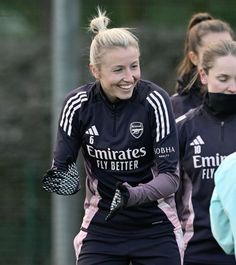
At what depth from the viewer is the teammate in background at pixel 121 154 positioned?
209 inches

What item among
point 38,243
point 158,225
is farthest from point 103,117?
point 38,243

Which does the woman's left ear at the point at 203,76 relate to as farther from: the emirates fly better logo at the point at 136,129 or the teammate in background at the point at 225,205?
the teammate in background at the point at 225,205

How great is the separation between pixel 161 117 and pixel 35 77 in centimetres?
425

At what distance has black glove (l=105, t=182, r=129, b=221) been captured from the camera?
198 inches

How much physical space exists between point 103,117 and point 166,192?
19.6 inches

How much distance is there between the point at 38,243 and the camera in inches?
360

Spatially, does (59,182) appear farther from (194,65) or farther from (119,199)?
(194,65)

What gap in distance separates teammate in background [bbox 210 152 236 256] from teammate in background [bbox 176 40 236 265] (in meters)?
0.95

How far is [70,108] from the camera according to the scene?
17.8 feet

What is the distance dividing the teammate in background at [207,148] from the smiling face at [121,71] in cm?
55

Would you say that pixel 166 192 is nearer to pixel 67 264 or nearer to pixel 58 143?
pixel 58 143

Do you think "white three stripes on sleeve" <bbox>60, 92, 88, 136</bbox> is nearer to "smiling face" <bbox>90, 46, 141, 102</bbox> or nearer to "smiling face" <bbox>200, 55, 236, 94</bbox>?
"smiling face" <bbox>90, 46, 141, 102</bbox>

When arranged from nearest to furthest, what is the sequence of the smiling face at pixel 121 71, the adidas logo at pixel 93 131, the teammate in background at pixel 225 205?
the teammate in background at pixel 225 205 → the smiling face at pixel 121 71 → the adidas logo at pixel 93 131

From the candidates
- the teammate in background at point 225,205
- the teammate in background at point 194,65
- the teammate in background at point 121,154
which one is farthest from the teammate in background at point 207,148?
the teammate in background at point 225,205
